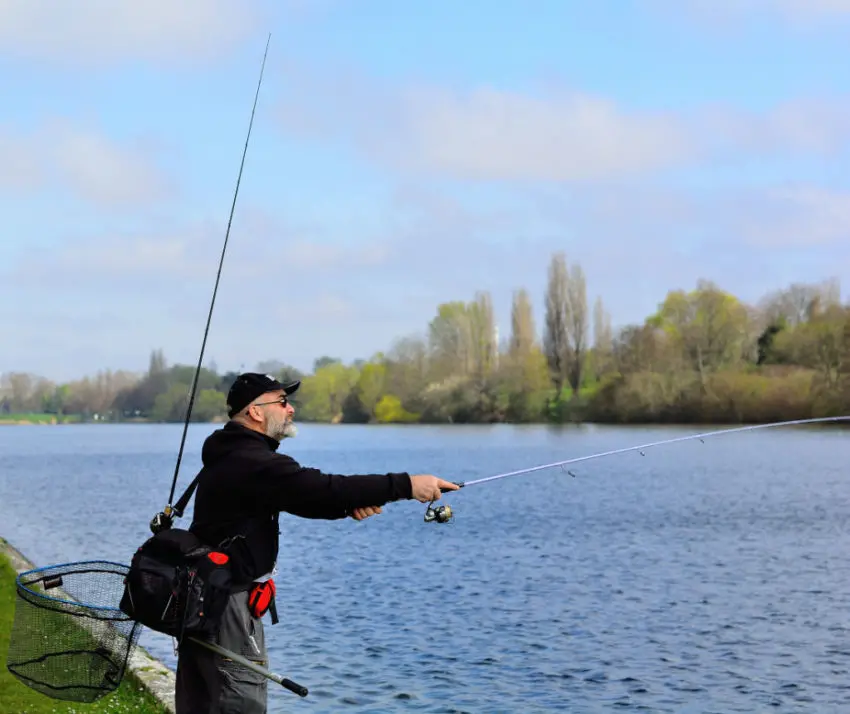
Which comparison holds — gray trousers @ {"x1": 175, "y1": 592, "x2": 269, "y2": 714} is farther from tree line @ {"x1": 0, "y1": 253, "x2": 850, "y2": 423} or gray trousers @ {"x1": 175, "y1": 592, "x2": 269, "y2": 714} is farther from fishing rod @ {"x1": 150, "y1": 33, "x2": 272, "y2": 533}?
tree line @ {"x1": 0, "y1": 253, "x2": 850, "y2": 423}

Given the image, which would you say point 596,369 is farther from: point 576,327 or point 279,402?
point 279,402

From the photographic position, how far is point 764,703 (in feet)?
39.3

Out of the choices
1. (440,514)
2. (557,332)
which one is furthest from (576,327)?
(440,514)

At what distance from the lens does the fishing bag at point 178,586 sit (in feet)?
16.7

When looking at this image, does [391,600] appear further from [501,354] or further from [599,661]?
[501,354]

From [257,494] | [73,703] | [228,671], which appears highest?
[257,494]

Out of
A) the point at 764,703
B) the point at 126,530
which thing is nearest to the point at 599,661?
the point at 764,703

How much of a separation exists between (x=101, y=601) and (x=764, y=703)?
831 cm

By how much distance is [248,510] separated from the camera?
523cm

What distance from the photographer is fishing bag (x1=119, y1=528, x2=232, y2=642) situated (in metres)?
5.08

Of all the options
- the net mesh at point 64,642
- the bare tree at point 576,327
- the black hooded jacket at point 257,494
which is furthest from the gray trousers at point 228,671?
the bare tree at point 576,327

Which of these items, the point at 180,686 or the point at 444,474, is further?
the point at 444,474

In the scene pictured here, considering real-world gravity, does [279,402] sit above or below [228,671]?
above

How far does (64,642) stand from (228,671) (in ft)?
2.93
